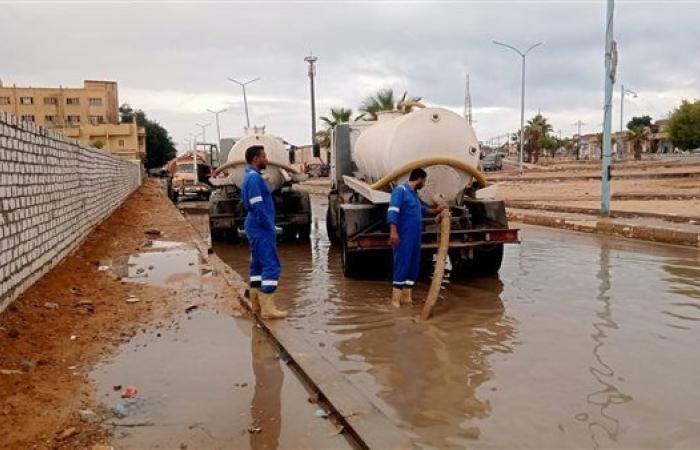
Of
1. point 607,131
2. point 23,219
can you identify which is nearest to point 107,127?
point 607,131

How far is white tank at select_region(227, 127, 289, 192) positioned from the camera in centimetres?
1368

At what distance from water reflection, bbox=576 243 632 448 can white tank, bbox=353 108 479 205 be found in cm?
250

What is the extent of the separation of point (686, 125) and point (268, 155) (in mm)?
52894

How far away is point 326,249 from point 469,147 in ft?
16.8

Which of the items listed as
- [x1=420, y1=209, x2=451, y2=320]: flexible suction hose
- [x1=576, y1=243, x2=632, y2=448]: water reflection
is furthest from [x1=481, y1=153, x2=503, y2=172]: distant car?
[x1=576, y1=243, x2=632, y2=448]: water reflection

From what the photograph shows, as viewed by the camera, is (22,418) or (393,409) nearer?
(22,418)

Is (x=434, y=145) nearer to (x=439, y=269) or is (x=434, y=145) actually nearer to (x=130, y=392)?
(x=439, y=269)

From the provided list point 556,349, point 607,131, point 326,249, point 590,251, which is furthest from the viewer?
point 607,131

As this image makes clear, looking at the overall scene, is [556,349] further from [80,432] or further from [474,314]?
[80,432]

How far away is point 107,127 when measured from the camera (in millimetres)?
74375

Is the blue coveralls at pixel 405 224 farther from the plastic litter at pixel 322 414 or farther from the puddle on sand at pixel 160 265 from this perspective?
the puddle on sand at pixel 160 265

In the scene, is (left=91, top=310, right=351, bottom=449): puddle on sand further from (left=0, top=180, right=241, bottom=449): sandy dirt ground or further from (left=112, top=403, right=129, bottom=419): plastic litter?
(left=0, top=180, right=241, bottom=449): sandy dirt ground

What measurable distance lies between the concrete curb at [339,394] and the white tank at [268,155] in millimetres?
7321

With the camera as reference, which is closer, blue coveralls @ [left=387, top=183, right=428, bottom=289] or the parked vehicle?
blue coveralls @ [left=387, top=183, right=428, bottom=289]
